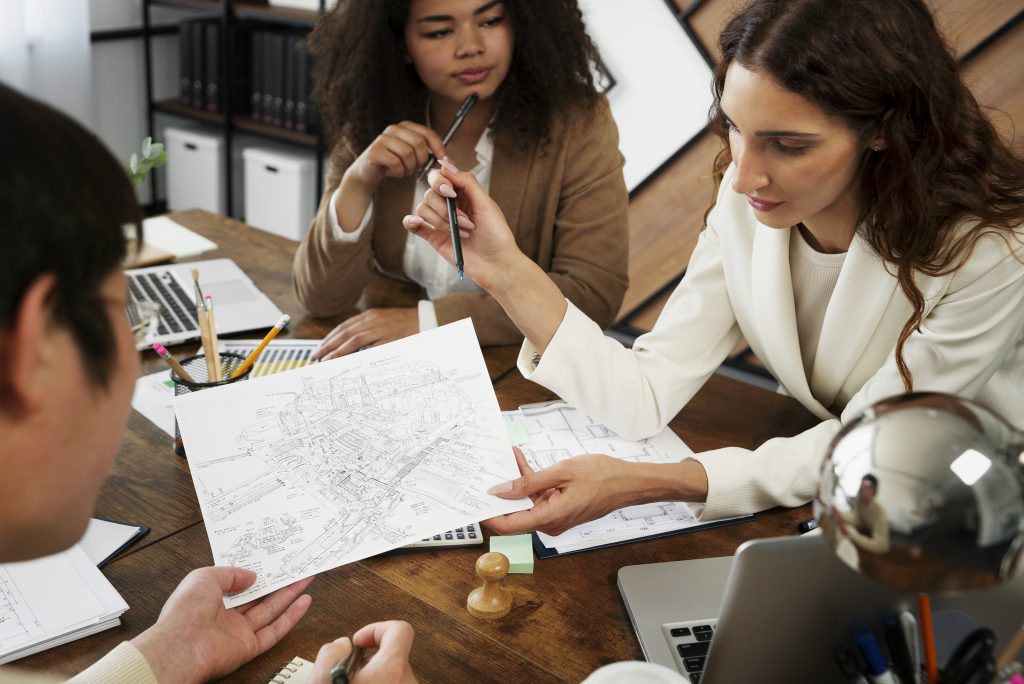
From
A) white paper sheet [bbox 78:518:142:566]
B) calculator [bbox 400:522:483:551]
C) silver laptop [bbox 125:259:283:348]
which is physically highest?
silver laptop [bbox 125:259:283:348]

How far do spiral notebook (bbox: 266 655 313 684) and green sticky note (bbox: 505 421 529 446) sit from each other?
450 millimetres

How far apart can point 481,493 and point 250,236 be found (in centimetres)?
120

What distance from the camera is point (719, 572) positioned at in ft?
3.30

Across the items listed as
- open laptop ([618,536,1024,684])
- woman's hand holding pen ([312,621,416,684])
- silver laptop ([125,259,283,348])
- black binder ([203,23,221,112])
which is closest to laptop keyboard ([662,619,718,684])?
open laptop ([618,536,1024,684])

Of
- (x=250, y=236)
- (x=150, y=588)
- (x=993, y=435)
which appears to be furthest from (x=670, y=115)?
(x=993, y=435)

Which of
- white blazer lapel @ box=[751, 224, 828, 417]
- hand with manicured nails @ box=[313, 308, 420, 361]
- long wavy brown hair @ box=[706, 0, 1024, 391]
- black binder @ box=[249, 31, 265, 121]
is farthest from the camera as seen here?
black binder @ box=[249, 31, 265, 121]

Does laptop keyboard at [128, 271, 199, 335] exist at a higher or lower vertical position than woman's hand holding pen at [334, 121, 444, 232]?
lower

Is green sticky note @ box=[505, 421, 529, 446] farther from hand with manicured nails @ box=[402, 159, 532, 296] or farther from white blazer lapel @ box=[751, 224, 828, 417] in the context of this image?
white blazer lapel @ box=[751, 224, 828, 417]

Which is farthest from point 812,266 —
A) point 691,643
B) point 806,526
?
point 691,643

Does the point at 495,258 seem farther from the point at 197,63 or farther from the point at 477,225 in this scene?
the point at 197,63

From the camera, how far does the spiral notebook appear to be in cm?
84

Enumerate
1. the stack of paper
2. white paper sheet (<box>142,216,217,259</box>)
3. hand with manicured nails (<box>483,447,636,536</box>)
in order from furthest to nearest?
white paper sheet (<box>142,216,217,259</box>)
hand with manicured nails (<box>483,447,636,536</box>)
the stack of paper

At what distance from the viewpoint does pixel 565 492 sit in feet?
3.38

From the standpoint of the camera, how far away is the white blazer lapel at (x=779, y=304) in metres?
1.35
